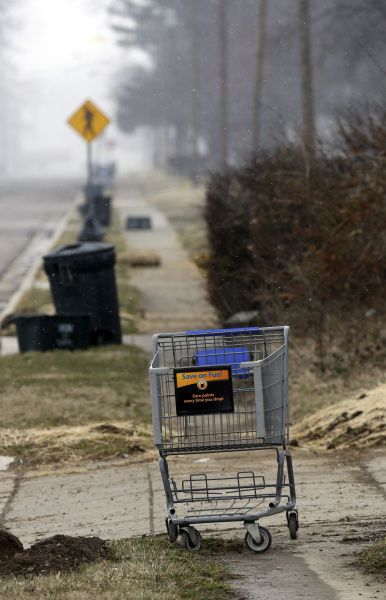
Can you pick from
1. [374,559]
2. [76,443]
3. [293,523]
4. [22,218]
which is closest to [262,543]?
[293,523]

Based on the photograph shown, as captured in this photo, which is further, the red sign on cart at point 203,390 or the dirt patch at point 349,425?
the dirt patch at point 349,425

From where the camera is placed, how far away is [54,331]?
16.0m

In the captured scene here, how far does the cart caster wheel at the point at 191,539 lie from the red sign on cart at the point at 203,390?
2.08ft

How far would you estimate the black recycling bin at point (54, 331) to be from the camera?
628 inches

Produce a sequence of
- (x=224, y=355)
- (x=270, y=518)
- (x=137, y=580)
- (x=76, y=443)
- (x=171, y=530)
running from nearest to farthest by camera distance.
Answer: (x=137, y=580)
(x=171, y=530)
(x=224, y=355)
(x=270, y=518)
(x=76, y=443)

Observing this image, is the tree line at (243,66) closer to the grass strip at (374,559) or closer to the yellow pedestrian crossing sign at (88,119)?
the yellow pedestrian crossing sign at (88,119)

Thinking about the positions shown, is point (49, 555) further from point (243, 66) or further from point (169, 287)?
point (243, 66)

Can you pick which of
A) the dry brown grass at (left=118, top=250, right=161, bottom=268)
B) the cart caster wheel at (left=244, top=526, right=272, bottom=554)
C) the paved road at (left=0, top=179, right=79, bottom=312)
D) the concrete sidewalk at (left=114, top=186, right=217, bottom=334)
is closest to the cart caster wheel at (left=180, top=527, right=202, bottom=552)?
the cart caster wheel at (left=244, top=526, right=272, bottom=554)

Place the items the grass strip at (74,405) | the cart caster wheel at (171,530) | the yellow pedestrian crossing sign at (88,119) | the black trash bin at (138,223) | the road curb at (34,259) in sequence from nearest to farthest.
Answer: the cart caster wheel at (171,530) → the grass strip at (74,405) → the road curb at (34,259) → the yellow pedestrian crossing sign at (88,119) → the black trash bin at (138,223)

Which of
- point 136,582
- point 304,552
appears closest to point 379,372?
point 304,552

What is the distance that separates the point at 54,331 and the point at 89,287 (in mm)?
830

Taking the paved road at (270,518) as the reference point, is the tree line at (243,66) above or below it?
above

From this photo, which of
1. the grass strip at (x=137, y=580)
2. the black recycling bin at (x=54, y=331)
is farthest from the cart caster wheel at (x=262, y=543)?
the black recycling bin at (x=54, y=331)

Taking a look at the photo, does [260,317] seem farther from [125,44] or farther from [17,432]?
[125,44]
